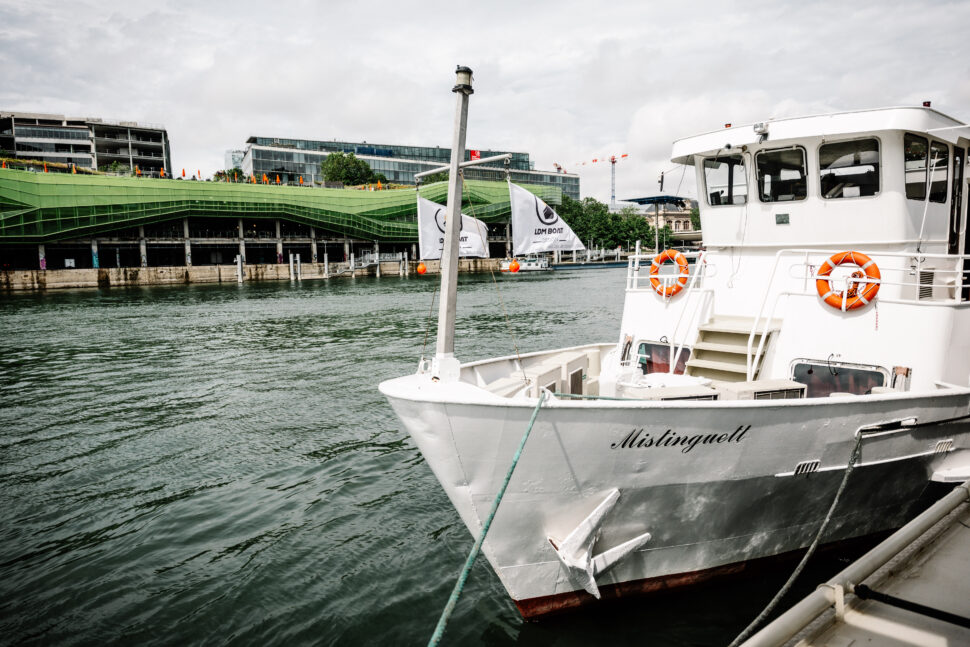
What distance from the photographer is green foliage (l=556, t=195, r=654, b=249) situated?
115 m

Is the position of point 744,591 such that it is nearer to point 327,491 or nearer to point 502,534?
point 502,534

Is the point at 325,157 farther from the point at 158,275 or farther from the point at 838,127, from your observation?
the point at 838,127

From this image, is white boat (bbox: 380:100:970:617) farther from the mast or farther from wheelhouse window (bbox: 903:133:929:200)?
the mast

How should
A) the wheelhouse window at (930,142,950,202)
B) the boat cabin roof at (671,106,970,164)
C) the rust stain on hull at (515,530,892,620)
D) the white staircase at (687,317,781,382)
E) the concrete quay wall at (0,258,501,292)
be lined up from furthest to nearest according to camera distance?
the concrete quay wall at (0,258,501,292) < the wheelhouse window at (930,142,950,202) < the white staircase at (687,317,781,382) < the boat cabin roof at (671,106,970,164) < the rust stain on hull at (515,530,892,620)

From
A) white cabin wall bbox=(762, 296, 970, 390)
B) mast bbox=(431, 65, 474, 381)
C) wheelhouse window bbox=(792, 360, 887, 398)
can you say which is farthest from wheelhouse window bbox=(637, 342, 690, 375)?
mast bbox=(431, 65, 474, 381)

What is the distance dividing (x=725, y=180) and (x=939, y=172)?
3.12 metres

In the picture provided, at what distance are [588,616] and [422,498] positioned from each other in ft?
11.8

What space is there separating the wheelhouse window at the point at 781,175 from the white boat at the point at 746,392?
0.08ft

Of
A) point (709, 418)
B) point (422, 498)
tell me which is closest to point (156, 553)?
point (422, 498)

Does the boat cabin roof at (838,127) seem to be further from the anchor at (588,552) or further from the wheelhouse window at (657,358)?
the anchor at (588,552)

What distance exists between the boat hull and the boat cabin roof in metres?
3.51

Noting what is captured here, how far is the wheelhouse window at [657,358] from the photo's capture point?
28.2 feet

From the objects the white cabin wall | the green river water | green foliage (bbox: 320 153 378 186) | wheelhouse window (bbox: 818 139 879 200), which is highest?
green foliage (bbox: 320 153 378 186)

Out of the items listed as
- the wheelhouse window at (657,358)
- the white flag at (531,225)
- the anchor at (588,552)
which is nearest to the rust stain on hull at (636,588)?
the anchor at (588,552)
